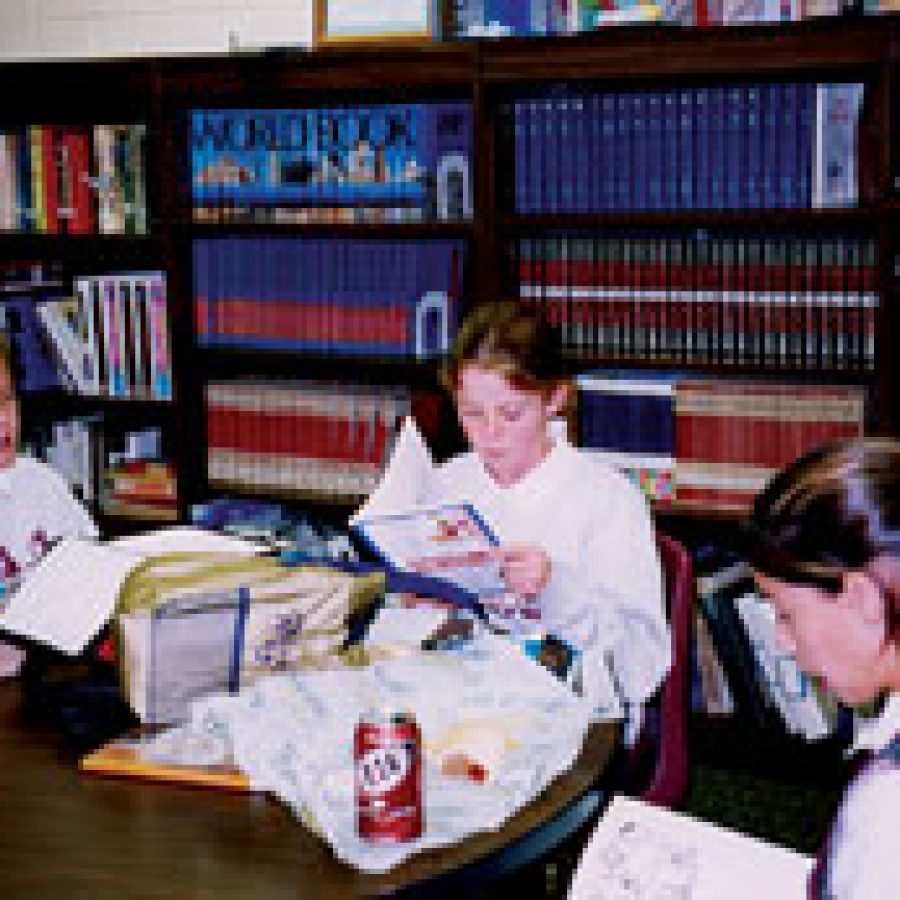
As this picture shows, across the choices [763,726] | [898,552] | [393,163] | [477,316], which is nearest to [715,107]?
[393,163]

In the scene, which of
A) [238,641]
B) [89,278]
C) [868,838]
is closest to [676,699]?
[238,641]

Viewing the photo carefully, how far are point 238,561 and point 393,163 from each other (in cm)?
181

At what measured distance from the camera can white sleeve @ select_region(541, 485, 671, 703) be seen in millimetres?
2287

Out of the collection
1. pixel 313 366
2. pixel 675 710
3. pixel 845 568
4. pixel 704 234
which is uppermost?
pixel 704 234

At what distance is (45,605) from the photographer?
7.04 feet

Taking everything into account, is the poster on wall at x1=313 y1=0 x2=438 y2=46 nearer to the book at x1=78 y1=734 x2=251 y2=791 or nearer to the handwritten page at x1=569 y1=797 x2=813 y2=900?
the book at x1=78 y1=734 x2=251 y2=791

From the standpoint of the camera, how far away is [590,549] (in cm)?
248

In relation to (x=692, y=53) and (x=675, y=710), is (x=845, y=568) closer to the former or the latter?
(x=675, y=710)

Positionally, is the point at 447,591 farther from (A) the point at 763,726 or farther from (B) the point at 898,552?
(A) the point at 763,726

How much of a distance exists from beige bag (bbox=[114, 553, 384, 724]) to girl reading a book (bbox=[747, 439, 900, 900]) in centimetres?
80

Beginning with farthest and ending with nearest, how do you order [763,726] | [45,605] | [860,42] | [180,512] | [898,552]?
[180,512]
[763,726]
[860,42]
[45,605]
[898,552]

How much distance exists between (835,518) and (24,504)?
193cm

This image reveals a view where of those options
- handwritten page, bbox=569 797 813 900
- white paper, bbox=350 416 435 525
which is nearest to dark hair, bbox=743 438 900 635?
handwritten page, bbox=569 797 813 900

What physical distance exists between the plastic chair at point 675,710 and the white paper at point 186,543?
0.64 metres
